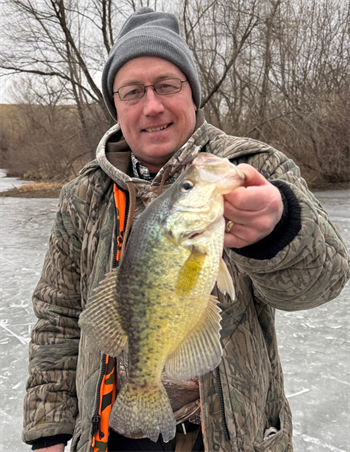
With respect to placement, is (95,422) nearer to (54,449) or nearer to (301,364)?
(54,449)

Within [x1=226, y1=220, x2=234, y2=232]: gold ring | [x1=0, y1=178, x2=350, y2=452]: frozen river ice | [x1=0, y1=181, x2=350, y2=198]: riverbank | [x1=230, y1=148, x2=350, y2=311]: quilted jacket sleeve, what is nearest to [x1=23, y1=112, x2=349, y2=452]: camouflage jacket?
[x1=230, y1=148, x2=350, y2=311]: quilted jacket sleeve

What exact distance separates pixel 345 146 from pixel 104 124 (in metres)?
8.64

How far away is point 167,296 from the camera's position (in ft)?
3.76

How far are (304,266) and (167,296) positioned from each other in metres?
0.48

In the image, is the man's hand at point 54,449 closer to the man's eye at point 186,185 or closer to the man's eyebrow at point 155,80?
the man's eye at point 186,185

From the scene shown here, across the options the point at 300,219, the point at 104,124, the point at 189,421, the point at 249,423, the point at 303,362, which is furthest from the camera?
the point at 104,124

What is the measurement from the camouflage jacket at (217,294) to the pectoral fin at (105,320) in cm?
35

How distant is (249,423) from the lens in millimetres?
1492

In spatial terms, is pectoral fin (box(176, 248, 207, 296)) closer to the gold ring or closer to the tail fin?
the gold ring

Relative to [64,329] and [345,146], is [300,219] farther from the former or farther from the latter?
[345,146]

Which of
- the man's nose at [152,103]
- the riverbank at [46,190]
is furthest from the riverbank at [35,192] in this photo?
the man's nose at [152,103]

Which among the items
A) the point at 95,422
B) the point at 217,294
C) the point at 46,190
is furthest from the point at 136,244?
the point at 46,190

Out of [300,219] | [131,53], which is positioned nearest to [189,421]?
[300,219]

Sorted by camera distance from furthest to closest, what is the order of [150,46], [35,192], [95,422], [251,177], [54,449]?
[35,192] → [150,46] → [54,449] → [95,422] → [251,177]
